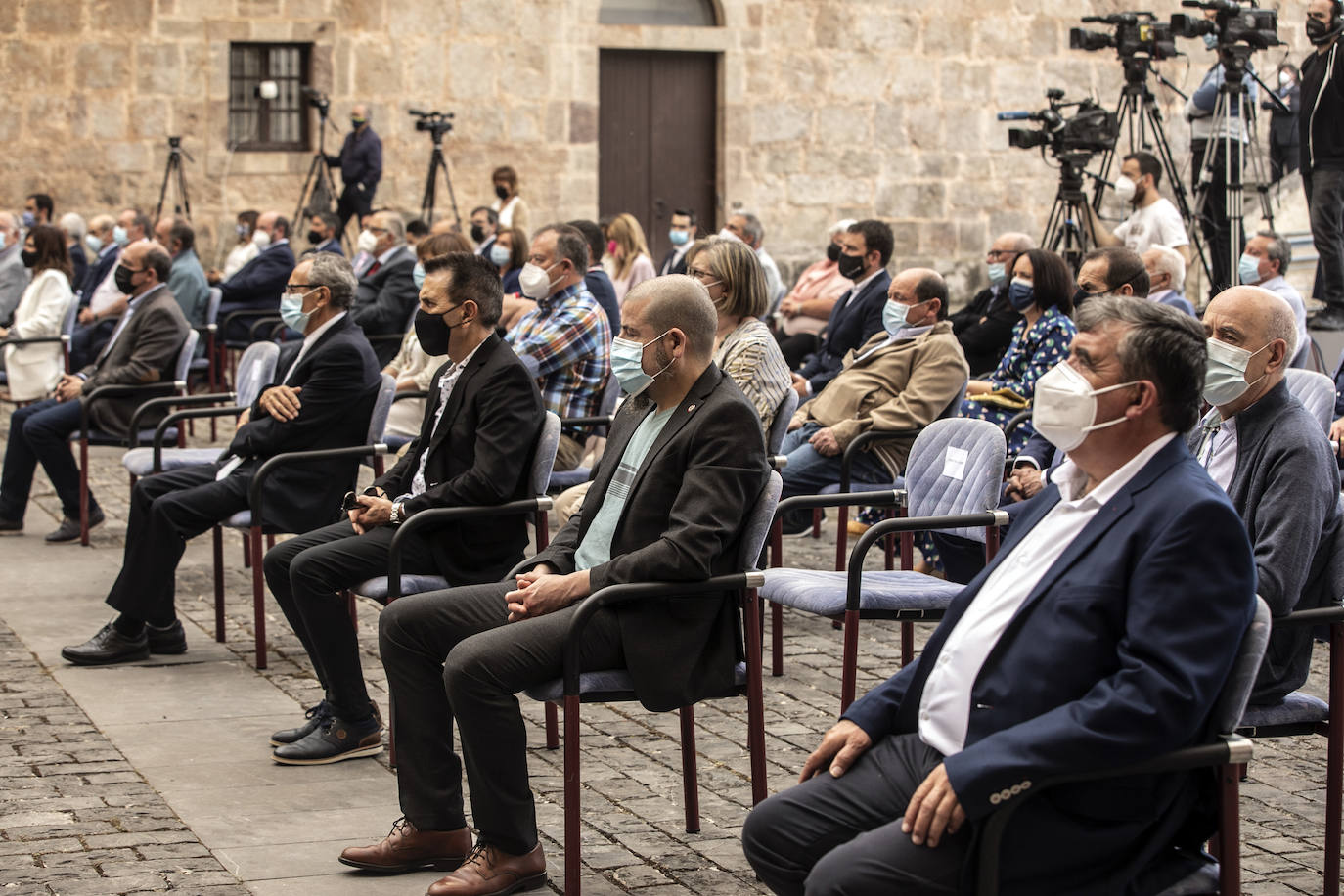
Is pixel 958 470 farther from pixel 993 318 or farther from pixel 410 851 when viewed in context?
pixel 993 318

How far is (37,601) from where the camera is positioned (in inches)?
296

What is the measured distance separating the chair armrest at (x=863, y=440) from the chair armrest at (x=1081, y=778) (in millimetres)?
3734

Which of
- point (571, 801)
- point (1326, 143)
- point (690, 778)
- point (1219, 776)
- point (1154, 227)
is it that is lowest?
point (690, 778)

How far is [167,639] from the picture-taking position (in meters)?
6.61

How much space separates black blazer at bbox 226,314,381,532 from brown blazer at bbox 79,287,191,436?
2.35 m

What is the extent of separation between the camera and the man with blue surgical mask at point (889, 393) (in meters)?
6.97

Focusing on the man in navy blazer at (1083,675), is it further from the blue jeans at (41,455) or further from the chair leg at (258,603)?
the blue jeans at (41,455)

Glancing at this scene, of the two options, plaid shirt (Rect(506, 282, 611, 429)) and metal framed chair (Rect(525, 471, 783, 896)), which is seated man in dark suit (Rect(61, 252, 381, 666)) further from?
metal framed chair (Rect(525, 471, 783, 896))

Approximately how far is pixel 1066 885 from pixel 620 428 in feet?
6.48

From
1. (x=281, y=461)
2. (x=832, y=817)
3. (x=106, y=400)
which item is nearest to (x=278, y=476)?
(x=281, y=461)

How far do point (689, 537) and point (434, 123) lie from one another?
44.5 feet

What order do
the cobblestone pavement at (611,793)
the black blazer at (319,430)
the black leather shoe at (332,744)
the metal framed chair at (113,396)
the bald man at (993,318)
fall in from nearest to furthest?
the cobblestone pavement at (611,793) < the black leather shoe at (332,744) < the black blazer at (319,430) < the metal framed chair at (113,396) < the bald man at (993,318)

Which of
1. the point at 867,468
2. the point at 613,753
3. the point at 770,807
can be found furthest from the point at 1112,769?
the point at 867,468

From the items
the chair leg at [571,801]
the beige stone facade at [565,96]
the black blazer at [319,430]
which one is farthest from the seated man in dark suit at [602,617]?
the beige stone facade at [565,96]
